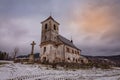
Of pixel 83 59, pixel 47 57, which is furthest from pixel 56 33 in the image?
pixel 83 59

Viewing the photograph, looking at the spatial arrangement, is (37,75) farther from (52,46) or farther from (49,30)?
(49,30)

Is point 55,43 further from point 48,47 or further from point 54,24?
point 54,24

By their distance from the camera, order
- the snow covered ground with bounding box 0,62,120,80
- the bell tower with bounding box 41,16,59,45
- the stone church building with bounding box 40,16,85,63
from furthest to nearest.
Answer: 1. the bell tower with bounding box 41,16,59,45
2. the stone church building with bounding box 40,16,85,63
3. the snow covered ground with bounding box 0,62,120,80

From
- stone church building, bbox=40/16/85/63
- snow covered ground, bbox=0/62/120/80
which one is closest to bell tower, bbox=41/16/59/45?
stone church building, bbox=40/16/85/63

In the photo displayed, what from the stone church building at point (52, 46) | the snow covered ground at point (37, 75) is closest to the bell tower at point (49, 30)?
the stone church building at point (52, 46)

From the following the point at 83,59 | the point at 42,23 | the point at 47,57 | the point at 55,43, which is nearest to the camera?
the point at 47,57

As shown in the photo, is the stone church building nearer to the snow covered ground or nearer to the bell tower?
the bell tower

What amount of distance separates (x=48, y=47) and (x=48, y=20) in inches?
393

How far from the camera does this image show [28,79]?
48.2 ft

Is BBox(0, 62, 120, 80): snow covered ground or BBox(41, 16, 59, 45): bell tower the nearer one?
BBox(0, 62, 120, 80): snow covered ground

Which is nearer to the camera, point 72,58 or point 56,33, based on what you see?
point 56,33

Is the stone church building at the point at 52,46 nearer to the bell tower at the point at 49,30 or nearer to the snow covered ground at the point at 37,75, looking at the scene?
the bell tower at the point at 49,30

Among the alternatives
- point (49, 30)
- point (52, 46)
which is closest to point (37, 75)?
point (52, 46)

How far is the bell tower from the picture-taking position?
42.0 m
